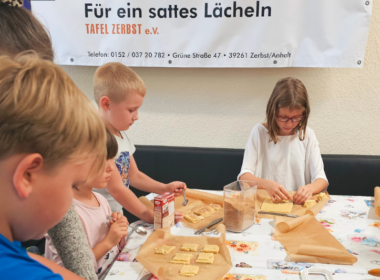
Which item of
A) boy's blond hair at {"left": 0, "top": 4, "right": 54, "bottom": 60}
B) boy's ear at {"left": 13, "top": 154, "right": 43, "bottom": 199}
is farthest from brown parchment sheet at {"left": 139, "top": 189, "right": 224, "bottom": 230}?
boy's ear at {"left": 13, "top": 154, "right": 43, "bottom": 199}

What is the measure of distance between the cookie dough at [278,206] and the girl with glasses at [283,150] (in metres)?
0.33

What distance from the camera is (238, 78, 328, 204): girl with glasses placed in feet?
5.63

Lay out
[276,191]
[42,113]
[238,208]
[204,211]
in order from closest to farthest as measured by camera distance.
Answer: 1. [42,113]
2. [238,208]
3. [204,211]
4. [276,191]

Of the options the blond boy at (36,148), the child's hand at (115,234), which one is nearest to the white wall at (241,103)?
the child's hand at (115,234)

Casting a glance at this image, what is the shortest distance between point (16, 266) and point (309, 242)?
2.88ft

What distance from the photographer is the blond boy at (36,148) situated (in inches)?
16.3

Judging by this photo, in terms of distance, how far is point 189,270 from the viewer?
34.0 inches

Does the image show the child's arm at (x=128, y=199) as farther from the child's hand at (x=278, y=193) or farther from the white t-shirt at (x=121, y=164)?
the child's hand at (x=278, y=193)

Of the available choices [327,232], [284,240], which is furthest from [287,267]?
[327,232]

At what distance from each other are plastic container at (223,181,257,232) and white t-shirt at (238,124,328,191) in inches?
24.9

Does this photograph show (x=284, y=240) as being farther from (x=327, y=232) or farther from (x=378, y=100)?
(x=378, y=100)

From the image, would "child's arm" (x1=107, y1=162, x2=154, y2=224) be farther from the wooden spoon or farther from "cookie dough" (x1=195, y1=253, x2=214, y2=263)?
the wooden spoon

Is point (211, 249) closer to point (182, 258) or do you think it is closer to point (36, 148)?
point (182, 258)

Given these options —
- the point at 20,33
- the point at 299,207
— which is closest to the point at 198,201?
the point at 299,207
